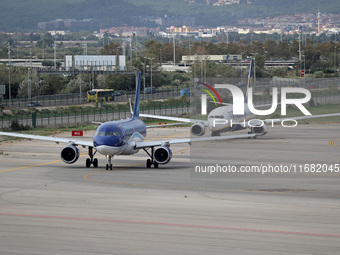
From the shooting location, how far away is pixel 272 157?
158 feet

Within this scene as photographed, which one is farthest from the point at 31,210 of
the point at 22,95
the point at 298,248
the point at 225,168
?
the point at 22,95

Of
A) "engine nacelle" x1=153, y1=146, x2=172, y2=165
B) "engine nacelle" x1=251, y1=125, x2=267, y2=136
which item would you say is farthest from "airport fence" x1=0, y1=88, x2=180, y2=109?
"engine nacelle" x1=153, y1=146, x2=172, y2=165

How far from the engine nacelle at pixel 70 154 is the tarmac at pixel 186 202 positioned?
2.47ft

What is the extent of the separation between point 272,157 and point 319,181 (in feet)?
27.7

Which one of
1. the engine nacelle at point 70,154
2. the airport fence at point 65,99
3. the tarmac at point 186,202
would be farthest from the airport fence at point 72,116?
the engine nacelle at point 70,154

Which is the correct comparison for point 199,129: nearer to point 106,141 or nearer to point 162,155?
point 162,155

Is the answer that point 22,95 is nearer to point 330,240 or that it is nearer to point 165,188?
point 165,188

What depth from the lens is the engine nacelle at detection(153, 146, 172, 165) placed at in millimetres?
45406

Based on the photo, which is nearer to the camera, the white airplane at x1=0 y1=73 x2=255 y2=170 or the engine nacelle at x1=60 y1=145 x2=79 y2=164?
the white airplane at x1=0 y1=73 x2=255 y2=170

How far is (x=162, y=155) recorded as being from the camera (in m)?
45.8

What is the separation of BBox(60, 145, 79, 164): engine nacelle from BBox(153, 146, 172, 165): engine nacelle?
18.6 feet

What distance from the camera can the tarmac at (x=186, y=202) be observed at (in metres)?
24.8

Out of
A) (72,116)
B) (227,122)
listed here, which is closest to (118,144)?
(227,122)

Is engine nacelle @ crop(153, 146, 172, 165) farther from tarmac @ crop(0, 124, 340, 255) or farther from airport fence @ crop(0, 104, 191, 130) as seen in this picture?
airport fence @ crop(0, 104, 191, 130)
